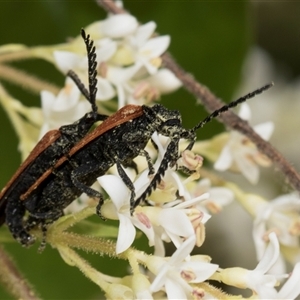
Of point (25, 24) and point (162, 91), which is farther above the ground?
point (25, 24)

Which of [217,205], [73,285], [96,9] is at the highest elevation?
[96,9]

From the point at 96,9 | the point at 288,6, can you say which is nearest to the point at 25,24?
the point at 96,9

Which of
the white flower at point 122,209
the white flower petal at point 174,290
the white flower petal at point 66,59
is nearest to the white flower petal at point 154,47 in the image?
the white flower petal at point 66,59

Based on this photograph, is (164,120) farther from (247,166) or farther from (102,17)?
(102,17)

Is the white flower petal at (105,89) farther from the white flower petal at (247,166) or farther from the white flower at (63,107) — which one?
the white flower petal at (247,166)

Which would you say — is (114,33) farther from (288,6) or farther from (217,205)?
(288,6)

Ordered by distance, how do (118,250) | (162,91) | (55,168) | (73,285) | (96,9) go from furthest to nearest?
(96,9), (73,285), (162,91), (55,168), (118,250)
